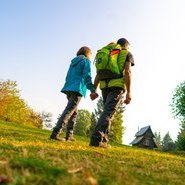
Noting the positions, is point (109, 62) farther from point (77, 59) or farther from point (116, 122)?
point (116, 122)

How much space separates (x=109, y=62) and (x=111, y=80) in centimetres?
46

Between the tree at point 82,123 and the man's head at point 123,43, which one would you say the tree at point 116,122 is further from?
the man's head at point 123,43

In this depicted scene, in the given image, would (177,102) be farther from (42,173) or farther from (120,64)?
(42,173)

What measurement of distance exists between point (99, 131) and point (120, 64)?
176cm

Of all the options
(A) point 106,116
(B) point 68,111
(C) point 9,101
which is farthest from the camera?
(C) point 9,101

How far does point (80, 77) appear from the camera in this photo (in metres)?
10.1

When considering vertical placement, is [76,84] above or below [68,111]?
above

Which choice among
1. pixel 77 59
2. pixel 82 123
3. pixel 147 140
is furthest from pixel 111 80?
pixel 82 123

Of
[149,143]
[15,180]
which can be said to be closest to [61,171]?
[15,180]

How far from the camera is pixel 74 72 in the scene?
1024 cm

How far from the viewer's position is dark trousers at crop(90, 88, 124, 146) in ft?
30.0

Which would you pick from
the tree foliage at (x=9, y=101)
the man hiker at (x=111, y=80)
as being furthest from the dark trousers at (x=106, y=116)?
the tree foliage at (x=9, y=101)

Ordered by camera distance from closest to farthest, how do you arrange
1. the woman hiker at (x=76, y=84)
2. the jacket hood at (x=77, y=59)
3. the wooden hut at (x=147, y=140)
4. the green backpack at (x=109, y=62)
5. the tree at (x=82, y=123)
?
the green backpack at (x=109, y=62) → the woman hiker at (x=76, y=84) → the jacket hood at (x=77, y=59) → the wooden hut at (x=147, y=140) → the tree at (x=82, y=123)

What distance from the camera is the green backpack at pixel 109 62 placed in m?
9.34
